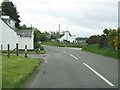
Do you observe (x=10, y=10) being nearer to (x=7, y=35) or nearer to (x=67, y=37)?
(x=7, y=35)

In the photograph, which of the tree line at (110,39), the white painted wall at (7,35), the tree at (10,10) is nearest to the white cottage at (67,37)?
the tree at (10,10)

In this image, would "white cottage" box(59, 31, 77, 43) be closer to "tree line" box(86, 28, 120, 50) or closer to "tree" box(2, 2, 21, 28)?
"tree" box(2, 2, 21, 28)

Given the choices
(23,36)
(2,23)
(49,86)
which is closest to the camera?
(49,86)

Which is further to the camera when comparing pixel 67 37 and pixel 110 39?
pixel 67 37

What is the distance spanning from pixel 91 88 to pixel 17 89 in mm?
2533

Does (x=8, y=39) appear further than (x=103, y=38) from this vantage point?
Yes

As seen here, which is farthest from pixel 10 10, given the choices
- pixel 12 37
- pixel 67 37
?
pixel 67 37

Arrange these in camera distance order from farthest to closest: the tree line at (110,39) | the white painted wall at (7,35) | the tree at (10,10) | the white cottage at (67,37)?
the white cottage at (67,37) < the tree at (10,10) < the white painted wall at (7,35) < the tree line at (110,39)

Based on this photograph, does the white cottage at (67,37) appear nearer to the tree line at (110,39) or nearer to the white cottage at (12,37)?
the white cottage at (12,37)

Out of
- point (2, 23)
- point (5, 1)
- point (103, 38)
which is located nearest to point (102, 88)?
point (103, 38)

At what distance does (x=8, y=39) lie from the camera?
2170 inches

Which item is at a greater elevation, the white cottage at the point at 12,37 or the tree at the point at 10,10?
the tree at the point at 10,10

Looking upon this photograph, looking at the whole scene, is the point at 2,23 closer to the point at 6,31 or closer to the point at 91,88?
the point at 6,31

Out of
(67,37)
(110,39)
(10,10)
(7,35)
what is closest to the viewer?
(110,39)
